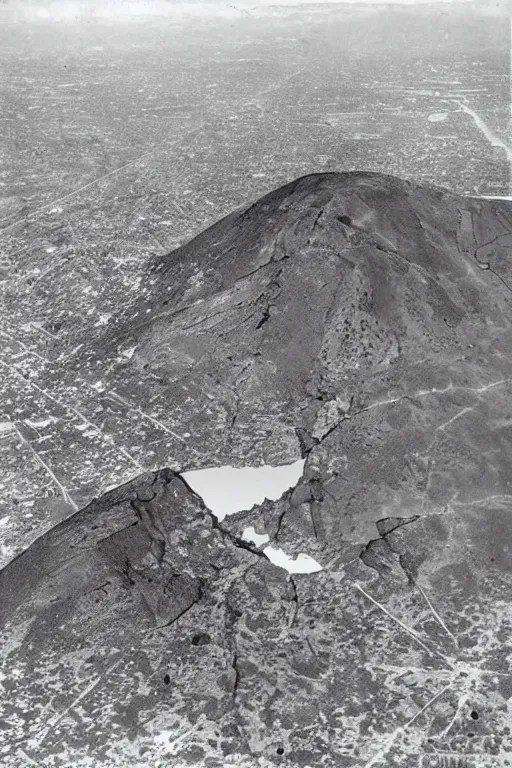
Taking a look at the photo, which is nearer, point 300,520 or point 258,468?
point 300,520

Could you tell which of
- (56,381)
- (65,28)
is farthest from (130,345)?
(65,28)

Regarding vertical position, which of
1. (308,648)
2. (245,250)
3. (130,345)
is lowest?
(308,648)

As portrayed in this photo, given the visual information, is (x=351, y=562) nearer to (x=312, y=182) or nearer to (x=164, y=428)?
(x=164, y=428)

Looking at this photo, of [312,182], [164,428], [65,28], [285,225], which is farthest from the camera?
[65,28]
